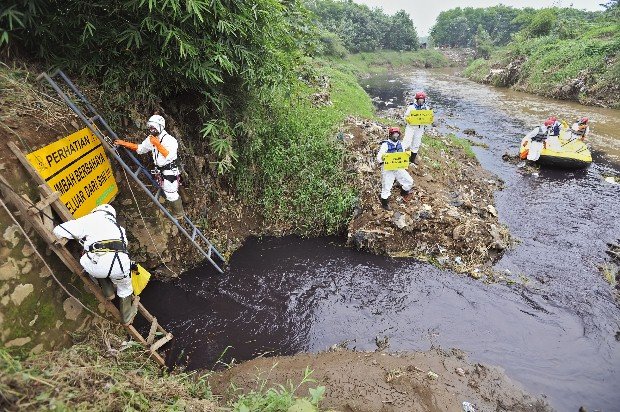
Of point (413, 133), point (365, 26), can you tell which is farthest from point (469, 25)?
point (413, 133)

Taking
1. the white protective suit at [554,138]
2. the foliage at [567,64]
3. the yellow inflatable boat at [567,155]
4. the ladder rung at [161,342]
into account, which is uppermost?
the foliage at [567,64]

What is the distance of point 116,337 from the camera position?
4.81m

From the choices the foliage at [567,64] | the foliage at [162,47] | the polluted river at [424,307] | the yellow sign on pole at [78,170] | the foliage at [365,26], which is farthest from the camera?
the foliage at [365,26]

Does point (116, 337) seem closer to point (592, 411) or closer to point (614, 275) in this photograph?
point (592, 411)

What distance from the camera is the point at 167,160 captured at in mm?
6035

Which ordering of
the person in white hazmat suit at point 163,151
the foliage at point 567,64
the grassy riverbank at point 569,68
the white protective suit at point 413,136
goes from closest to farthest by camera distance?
the person in white hazmat suit at point 163,151
the white protective suit at point 413,136
the grassy riverbank at point 569,68
the foliage at point 567,64

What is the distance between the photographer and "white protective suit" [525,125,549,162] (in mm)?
12484

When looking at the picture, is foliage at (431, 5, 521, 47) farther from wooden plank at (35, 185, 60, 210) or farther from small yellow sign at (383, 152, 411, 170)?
wooden plank at (35, 185, 60, 210)

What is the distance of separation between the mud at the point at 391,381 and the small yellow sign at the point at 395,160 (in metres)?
4.07

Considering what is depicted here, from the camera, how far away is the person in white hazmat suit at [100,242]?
424cm

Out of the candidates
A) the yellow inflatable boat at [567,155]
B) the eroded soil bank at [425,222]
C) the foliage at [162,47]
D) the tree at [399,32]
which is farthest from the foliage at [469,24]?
the foliage at [162,47]

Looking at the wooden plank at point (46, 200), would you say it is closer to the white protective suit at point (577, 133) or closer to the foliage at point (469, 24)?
the white protective suit at point (577, 133)

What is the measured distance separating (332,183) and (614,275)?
6.33 meters

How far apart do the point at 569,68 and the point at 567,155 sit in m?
18.9
